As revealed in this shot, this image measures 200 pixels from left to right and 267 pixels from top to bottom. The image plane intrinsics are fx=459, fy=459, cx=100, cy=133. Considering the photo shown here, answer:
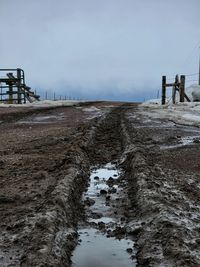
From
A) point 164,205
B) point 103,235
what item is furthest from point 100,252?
point 164,205

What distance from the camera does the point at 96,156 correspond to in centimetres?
816

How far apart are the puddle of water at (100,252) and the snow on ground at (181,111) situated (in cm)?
1050

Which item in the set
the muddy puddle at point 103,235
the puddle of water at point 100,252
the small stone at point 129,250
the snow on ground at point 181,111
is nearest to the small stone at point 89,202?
the muddy puddle at point 103,235

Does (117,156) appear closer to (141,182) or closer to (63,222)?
(141,182)

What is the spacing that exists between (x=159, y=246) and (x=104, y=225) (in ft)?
2.88

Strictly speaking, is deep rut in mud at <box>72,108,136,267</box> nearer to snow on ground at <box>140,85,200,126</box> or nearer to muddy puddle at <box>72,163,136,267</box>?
muddy puddle at <box>72,163,136,267</box>

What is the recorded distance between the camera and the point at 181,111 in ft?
66.8

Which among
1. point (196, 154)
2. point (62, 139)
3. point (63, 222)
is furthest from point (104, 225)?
point (62, 139)

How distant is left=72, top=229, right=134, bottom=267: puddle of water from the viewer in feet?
11.9

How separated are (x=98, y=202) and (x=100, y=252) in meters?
1.44

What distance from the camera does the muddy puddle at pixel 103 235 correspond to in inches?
146

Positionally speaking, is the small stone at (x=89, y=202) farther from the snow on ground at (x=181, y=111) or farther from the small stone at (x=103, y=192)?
the snow on ground at (x=181, y=111)

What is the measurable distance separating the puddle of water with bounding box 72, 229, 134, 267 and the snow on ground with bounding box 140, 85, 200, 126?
34.5 ft

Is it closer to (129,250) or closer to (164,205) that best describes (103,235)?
(129,250)
